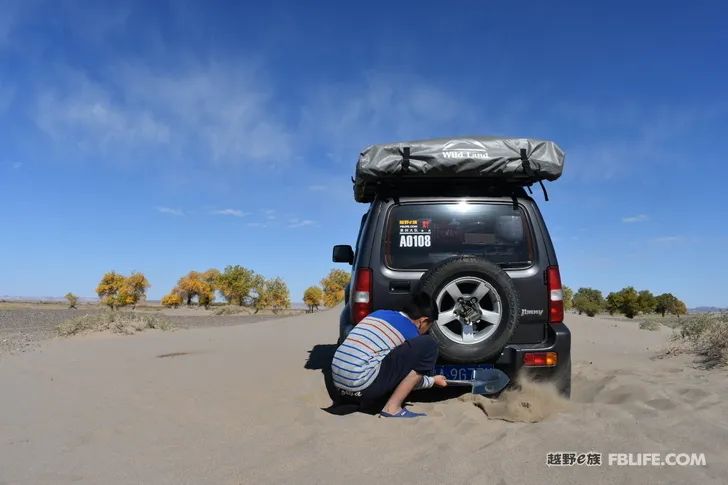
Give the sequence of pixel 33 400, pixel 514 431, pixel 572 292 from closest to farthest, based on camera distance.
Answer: pixel 514 431
pixel 33 400
pixel 572 292

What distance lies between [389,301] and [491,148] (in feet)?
5.38

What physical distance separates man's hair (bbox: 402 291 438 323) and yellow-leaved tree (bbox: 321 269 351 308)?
63153mm

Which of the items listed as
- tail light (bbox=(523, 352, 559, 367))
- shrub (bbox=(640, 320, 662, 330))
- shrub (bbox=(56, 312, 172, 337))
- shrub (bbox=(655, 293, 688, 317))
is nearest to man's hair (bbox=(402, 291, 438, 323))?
tail light (bbox=(523, 352, 559, 367))

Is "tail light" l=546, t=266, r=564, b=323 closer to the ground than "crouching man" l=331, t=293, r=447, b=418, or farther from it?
farther from it

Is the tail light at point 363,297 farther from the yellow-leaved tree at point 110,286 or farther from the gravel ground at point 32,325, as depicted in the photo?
the yellow-leaved tree at point 110,286

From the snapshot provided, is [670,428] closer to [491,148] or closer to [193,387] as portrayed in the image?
[491,148]

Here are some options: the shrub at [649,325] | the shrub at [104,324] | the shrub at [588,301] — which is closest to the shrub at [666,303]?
the shrub at [588,301]

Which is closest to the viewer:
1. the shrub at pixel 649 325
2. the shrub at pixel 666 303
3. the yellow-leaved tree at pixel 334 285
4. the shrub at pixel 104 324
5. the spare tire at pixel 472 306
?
the spare tire at pixel 472 306

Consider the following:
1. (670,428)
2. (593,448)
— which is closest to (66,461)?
(593,448)

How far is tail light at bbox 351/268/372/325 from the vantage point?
432cm

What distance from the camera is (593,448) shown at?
302 centimetres

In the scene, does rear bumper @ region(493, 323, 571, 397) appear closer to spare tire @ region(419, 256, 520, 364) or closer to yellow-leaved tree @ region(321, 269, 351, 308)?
spare tire @ region(419, 256, 520, 364)

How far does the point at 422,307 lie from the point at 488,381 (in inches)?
34.2

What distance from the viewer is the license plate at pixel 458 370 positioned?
414 cm
